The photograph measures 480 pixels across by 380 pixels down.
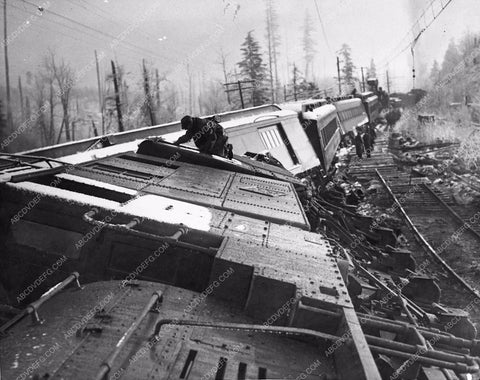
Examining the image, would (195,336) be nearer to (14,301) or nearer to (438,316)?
(14,301)

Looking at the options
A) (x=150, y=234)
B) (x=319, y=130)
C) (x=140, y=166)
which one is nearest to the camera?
(x=150, y=234)

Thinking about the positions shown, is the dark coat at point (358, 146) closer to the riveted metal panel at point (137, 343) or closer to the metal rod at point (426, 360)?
the metal rod at point (426, 360)

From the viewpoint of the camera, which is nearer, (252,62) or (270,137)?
(270,137)

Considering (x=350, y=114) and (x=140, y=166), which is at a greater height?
(x=350, y=114)

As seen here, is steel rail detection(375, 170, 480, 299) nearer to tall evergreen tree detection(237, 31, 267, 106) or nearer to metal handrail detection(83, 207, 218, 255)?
metal handrail detection(83, 207, 218, 255)

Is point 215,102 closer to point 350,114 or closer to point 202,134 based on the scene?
point 350,114

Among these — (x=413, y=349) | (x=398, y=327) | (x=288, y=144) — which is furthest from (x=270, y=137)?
(x=413, y=349)

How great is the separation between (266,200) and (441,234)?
359 inches

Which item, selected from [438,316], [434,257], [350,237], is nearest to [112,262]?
[438,316]

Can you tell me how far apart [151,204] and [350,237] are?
7.14 meters

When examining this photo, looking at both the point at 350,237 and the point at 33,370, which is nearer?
the point at 33,370

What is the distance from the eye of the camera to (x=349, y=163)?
26734mm

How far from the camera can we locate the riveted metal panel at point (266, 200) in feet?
19.4

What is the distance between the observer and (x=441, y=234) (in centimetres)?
1305
